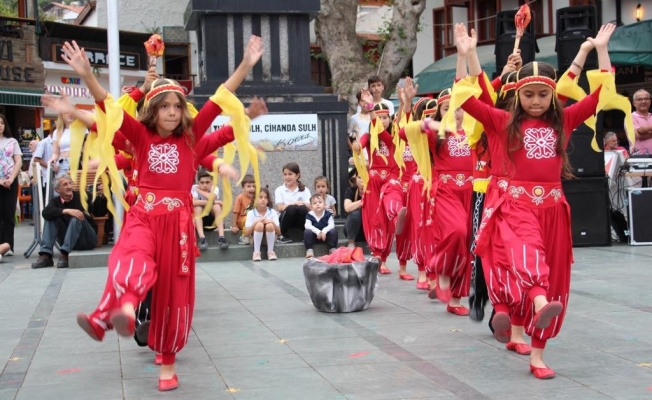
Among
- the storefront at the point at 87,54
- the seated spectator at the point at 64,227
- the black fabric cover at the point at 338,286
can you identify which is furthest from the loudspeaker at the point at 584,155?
the storefront at the point at 87,54

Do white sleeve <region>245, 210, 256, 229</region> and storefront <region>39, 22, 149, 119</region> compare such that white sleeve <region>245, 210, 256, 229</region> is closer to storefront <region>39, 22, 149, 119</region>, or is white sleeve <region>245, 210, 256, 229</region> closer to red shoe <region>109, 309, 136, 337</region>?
red shoe <region>109, 309, 136, 337</region>

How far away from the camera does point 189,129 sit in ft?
18.9

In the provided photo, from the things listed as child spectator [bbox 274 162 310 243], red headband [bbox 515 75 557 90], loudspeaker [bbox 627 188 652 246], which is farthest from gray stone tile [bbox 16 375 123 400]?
loudspeaker [bbox 627 188 652 246]

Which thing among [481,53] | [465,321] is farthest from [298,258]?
[481,53]

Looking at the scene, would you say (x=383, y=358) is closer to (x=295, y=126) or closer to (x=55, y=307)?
(x=55, y=307)

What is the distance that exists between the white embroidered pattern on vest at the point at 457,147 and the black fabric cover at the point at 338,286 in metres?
1.21

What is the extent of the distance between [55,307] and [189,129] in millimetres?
3739

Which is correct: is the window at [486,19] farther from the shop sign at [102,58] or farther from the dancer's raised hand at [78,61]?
the dancer's raised hand at [78,61]

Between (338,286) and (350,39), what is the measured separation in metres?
13.8

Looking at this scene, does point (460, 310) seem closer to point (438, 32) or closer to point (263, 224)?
point (263, 224)

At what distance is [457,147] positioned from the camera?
26.8ft

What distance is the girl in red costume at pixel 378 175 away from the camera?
10.1 meters

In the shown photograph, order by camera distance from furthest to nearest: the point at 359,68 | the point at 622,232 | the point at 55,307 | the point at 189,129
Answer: the point at 359,68 < the point at 622,232 < the point at 55,307 < the point at 189,129

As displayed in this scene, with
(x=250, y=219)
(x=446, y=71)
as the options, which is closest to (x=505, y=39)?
(x=250, y=219)
